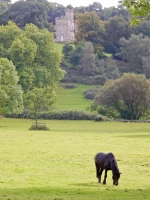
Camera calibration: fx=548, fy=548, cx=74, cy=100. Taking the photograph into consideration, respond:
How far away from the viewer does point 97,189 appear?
1980 centimetres

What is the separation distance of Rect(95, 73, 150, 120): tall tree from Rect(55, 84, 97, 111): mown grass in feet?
38.6

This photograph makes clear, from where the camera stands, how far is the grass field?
737 inches

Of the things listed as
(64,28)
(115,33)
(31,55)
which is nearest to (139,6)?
(31,55)

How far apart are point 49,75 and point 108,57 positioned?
160ft

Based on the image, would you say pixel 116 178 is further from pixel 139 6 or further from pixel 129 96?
pixel 129 96

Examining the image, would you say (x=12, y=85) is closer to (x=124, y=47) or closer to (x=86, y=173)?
(x=86, y=173)

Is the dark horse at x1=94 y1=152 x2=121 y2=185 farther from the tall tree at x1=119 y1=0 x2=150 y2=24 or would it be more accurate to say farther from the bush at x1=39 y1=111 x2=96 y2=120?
the bush at x1=39 y1=111 x2=96 y2=120

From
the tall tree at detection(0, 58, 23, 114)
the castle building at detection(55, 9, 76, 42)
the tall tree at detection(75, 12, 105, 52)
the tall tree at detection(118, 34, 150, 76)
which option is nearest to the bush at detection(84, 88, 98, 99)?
the tall tree at detection(118, 34, 150, 76)

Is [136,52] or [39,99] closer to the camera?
[39,99]

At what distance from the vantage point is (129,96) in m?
77.2

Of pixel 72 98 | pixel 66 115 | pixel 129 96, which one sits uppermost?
pixel 129 96

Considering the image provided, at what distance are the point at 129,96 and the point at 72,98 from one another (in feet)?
84.5

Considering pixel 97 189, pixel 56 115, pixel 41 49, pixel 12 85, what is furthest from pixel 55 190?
pixel 41 49

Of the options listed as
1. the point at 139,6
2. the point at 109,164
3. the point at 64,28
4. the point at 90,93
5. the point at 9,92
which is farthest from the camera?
the point at 64,28
